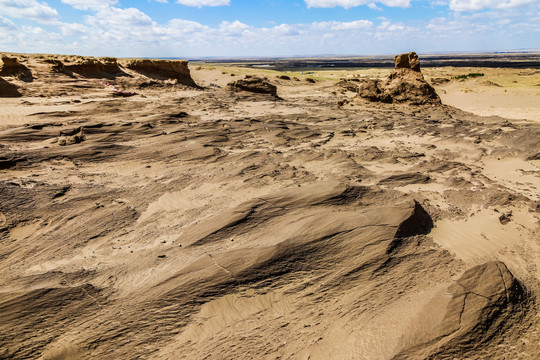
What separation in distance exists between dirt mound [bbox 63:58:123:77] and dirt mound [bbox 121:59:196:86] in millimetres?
1710

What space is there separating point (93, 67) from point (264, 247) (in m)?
21.0

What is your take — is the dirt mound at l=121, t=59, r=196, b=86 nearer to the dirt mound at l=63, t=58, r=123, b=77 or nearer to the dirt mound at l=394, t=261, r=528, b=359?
the dirt mound at l=63, t=58, r=123, b=77

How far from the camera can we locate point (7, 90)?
556 inches

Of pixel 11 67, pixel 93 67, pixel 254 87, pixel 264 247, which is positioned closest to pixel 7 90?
pixel 11 67

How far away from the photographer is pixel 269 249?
340 cm

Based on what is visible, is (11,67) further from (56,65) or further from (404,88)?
(404,88)

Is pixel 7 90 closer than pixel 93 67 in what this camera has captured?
Yes

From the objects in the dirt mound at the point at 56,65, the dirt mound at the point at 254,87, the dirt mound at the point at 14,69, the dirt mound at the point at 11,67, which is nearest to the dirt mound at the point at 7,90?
the dirt mound at the point at 14,69

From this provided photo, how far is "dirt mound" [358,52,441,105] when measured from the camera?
1468 centimetres

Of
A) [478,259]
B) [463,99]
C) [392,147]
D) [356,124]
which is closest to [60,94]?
[356,124]

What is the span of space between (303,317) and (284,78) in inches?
1059

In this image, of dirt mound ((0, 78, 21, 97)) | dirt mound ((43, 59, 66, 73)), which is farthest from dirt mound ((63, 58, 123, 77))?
dirt mound ((0, 78, 21, 97))

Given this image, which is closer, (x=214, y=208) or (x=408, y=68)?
(x=214, y=208)

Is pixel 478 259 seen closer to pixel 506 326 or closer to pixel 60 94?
pixel 506 326
